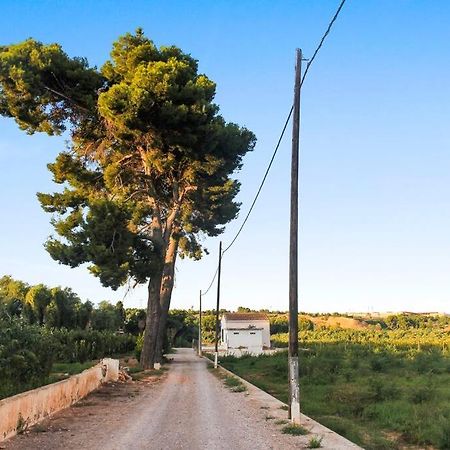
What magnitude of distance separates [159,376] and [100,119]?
13.8 m

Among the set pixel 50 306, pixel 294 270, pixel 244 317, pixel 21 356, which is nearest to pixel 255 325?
pixel 244 317

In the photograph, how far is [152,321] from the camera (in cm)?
3125

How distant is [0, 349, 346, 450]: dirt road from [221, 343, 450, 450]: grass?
1.88 m

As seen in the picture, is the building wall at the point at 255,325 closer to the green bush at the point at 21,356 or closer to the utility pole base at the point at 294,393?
the green bush at the point at 21,356

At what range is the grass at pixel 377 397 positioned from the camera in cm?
1145

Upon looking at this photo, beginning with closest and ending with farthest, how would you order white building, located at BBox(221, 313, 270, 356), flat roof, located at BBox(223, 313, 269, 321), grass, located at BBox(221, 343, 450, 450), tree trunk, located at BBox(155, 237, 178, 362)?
grass, located at BBox(221, 343, 450, 450) → tree trunk, located at BBox(155, 237, 178, 362) → white building, located at BBox(221, 313, 270, 356) → flat roof, located at BBox(223, 313, 269, 321)

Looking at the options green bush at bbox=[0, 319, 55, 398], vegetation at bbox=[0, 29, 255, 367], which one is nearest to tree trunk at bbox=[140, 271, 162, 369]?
vegetation at bbox=[0, 29, 255, 367]

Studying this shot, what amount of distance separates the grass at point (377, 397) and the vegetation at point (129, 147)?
8.91m

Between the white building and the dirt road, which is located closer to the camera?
the dirt road

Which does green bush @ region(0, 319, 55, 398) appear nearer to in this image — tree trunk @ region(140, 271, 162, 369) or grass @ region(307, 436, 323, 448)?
grass @ region(307, 436, 323, 448)

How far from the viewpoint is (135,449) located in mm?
8695

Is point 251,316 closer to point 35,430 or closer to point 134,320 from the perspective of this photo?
point 134,320

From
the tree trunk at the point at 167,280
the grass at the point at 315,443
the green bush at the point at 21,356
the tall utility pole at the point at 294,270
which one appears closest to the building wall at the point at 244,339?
the tree trunk at the point at 167,280

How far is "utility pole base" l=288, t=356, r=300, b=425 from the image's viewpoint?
1181 cm
